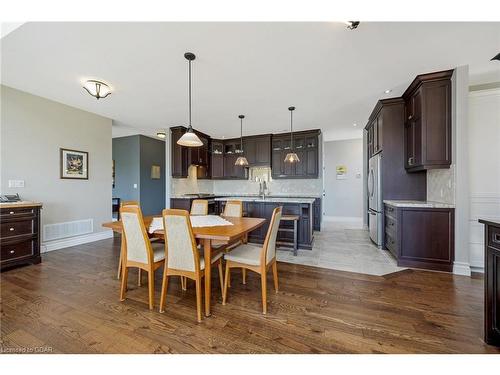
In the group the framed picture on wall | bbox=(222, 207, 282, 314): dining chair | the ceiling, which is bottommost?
bbox=(222, 207, 282, 314): dining chair

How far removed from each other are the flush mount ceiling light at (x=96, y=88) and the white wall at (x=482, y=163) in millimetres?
5025

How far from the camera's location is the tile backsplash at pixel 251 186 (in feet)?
19.0

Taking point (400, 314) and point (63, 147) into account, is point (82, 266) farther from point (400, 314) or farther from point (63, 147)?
point (400, 314)

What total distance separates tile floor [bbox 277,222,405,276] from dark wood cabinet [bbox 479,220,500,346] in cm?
123

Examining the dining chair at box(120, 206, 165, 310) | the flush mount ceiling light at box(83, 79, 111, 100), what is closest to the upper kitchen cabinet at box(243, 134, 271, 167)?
the flush mount ceiling light at box(83, 79, 111, 100)

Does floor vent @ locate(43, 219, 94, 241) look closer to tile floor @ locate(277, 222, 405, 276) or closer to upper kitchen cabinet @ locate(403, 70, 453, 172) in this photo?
tile floor @ locate(277, 222, 405, 276)

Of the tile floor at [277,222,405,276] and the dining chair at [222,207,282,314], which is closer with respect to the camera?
the dining chair at [222,207,282,314]

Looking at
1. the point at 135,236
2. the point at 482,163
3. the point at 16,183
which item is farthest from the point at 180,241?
the point at 482,163

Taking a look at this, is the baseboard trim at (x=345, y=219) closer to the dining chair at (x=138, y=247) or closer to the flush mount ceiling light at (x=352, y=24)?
the flush mount ceiling light at (x=352, y=24)

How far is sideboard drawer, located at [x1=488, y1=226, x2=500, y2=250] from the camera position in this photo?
1337mm

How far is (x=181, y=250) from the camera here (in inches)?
71.2

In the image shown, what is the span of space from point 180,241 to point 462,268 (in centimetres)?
339

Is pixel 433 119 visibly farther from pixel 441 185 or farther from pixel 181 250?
pixel 181 250

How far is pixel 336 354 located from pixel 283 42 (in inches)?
105
